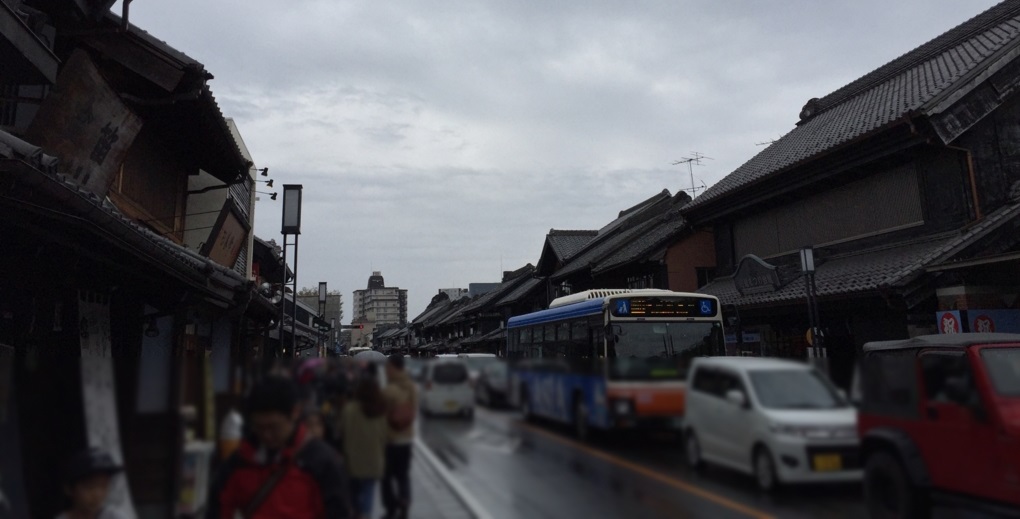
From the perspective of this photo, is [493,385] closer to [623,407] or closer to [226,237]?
[623,407]

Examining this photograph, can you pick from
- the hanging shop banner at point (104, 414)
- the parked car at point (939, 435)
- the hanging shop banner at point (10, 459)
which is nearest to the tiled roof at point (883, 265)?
the parked car at point (939, 435)

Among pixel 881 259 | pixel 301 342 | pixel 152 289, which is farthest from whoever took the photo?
pixel 301 342

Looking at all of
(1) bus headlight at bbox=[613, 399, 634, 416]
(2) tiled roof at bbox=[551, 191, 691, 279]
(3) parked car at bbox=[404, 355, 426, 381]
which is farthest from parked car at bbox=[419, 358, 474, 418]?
(2) tiled roof at bbox=[551, 191, 691, 279]

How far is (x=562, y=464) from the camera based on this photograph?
2.92m

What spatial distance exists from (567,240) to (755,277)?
22.8 meters

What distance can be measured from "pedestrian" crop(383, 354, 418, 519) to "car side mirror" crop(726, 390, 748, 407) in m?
1.43

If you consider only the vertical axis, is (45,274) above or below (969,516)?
above

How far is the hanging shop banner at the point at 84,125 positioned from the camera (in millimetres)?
8664

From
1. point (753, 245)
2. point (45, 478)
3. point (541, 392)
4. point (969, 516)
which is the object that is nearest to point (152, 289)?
point (45, 478)

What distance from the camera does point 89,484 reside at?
8.59ft

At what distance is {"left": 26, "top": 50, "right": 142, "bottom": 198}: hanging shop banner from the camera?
866 cm

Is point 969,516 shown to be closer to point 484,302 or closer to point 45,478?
point 45,478

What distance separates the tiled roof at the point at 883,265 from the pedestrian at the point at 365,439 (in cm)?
1366

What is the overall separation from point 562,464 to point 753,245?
2114 centimetres
